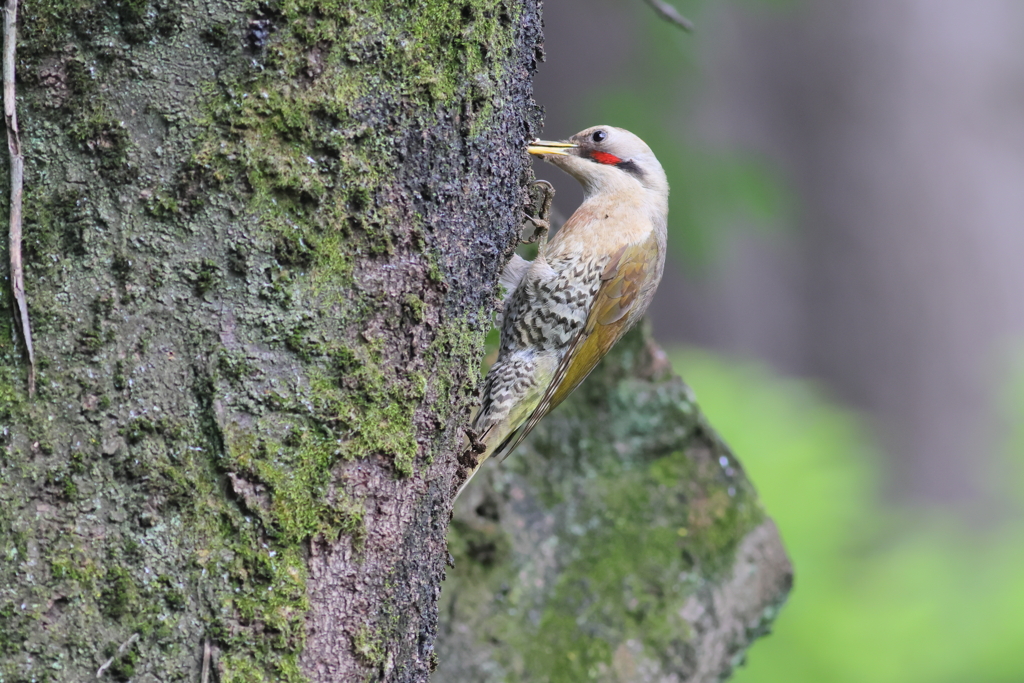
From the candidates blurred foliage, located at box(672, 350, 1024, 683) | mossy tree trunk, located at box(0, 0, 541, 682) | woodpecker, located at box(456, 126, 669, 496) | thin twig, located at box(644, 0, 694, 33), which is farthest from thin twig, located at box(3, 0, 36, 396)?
blurred foliage, located at box(672, 350, 1024, 683)

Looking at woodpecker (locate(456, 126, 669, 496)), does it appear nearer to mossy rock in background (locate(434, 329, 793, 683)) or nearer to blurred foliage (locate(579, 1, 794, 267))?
mossy rock in background (locate(434, 329, 793, 683))

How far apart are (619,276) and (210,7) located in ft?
5.99

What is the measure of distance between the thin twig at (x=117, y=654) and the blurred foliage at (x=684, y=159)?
4.16m

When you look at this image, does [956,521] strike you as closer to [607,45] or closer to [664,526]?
[664,526]

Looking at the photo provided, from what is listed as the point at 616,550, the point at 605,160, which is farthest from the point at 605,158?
the point at 616,550

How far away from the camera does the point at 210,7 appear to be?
4.30ft

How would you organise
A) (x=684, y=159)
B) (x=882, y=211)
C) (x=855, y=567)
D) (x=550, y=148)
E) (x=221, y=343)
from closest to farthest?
1. (x=221, y=343)
2. (x=550, y=148)
3. (x=855, y=567)
4. (x=684, y=159)
5. (x=882, y=211)

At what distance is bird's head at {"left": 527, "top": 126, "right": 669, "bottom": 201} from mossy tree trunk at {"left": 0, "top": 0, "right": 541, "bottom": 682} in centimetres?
163

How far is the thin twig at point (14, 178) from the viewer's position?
1.24 meters

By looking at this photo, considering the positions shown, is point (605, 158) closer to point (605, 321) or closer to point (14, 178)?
point (605, 321)

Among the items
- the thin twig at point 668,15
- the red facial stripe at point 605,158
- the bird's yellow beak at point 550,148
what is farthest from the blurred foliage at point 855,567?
the thin twig at point 668,15

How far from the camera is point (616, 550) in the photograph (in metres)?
2.98

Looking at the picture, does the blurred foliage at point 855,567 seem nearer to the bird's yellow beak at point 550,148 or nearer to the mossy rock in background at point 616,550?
the mossy rock in background at point 616,550

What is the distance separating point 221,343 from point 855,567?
3612 millimetres
